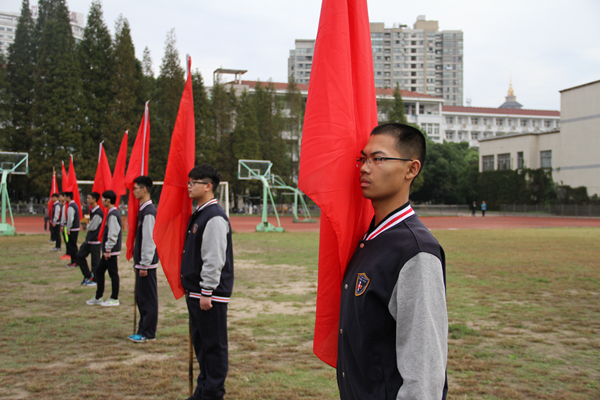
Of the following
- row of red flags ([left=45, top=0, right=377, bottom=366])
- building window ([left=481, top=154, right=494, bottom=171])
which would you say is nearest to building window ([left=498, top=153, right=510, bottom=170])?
building window ([left=481, top=154, right=494, bottom=171])

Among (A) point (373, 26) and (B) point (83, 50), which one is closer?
(B) point (83, 50)

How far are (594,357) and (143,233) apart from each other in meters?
5.53

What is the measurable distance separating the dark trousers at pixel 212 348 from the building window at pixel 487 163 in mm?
55842

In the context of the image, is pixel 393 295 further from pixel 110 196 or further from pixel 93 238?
pixel 93 238

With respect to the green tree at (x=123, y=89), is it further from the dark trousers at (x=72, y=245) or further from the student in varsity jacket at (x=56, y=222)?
the dark trousers at (x=72, y=245)

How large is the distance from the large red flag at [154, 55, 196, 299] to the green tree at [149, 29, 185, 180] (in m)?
38.2

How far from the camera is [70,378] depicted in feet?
15.2

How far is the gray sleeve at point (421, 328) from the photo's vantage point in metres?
1.61

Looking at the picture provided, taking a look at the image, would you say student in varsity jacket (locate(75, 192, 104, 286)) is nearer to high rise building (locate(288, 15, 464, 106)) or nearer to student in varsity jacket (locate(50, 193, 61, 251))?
student in varsity jacket (locate(50, 193, 61, 251))

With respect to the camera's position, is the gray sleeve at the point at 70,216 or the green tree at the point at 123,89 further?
the green tree at the point at 123,89

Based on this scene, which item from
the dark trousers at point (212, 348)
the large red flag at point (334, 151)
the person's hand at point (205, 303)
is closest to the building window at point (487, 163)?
the dark trousers at point (212, 348)

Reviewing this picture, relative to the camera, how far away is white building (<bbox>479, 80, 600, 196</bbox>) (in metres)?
43.6

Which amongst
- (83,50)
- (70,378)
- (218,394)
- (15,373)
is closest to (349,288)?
(218,394)

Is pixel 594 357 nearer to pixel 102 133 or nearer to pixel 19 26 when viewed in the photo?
pixel 102 133
